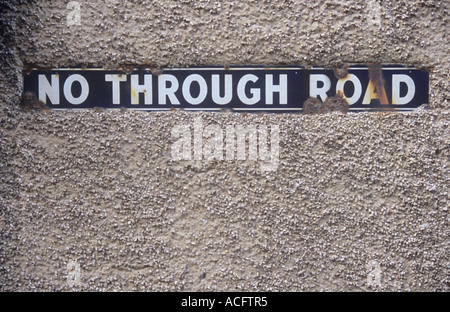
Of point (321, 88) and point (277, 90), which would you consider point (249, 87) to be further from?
point (321, 88)

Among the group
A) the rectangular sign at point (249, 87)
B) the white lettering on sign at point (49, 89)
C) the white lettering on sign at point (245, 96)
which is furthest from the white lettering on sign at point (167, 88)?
the white lettering on sign at point (49, 89)

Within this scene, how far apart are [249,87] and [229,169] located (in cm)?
20

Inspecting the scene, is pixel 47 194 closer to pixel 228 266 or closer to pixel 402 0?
pixel 228 266

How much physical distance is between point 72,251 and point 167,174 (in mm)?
299

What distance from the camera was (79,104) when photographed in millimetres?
921

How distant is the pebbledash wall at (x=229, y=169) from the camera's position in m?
0.90

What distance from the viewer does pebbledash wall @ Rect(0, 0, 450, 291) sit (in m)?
0.90

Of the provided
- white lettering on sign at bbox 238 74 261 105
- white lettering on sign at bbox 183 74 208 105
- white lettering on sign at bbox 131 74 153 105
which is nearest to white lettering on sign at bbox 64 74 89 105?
white lettering on sign at bbox 131 74 153 105

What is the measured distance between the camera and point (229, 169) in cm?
91

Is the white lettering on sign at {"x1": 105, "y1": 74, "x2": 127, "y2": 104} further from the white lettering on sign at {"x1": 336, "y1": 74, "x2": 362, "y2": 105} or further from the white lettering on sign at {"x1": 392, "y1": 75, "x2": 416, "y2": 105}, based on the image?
the white lettering on sign at {"x1": 392, "y1": 75, "x2": 416, "y2": 105}

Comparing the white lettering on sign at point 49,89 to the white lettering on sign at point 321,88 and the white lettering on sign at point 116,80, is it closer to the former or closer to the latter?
the white lettering on sign at point 116,80

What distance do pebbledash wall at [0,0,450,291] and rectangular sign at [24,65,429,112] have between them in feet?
0.07

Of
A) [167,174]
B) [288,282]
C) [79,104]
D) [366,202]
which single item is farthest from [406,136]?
[79,104]

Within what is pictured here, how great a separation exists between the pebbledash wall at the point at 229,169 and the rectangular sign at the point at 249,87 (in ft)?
0.07
